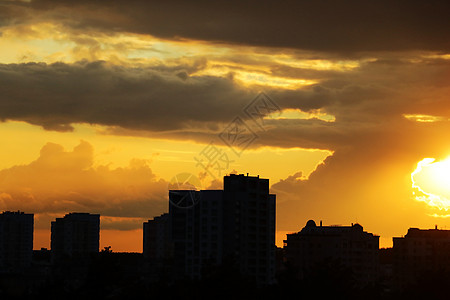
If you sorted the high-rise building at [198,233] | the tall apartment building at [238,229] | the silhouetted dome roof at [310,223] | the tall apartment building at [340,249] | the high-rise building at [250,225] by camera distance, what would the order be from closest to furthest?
the high-rise building at [250,225]
the tall apartment building at [238,229]
the high-rise building at [198,233]
the tall apartment building at [340,249]
the silhouetted dome roof at [310,223]

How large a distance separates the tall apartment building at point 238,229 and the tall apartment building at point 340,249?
32368 mm

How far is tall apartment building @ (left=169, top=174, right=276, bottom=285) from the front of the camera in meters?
119

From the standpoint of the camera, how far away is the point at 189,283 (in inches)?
3511

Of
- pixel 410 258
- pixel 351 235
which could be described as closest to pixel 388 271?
pixel 410 258

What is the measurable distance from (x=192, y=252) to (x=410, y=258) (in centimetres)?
6490

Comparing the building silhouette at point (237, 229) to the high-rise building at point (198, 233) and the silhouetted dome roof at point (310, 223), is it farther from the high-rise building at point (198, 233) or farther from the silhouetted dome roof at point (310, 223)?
the silhouetted dome roof at point (310, 223)

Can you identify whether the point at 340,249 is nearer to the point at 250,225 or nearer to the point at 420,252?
the point at 420,252

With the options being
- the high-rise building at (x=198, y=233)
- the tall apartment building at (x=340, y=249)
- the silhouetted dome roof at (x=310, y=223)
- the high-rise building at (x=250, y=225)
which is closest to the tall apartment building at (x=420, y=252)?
the tall apartment building at (x=340, y=249)

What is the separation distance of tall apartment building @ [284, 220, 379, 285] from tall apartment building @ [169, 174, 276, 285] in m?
32.4

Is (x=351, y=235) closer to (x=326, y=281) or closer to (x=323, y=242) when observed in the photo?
(x=323, y=242)

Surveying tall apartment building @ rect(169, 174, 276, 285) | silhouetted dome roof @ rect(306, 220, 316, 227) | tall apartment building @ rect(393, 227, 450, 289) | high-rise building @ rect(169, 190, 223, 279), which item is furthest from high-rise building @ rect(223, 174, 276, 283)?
silhouetted dome roof @ rect(306, 220, 316, 227)

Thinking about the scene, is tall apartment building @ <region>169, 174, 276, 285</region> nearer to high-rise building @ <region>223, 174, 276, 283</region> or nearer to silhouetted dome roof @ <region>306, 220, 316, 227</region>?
high-rise building @ <region>223, 174, 276, 283</region>

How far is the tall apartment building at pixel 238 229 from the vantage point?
119 meters

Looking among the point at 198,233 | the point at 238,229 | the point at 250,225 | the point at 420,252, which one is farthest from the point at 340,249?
the point at 238,229
